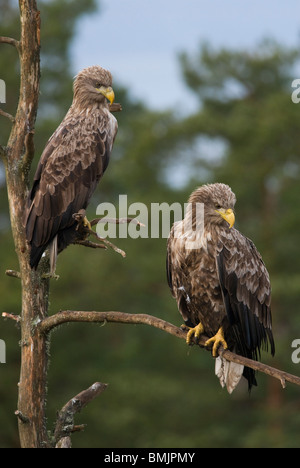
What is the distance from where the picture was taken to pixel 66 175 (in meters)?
6.89

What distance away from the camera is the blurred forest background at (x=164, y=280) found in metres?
20.1

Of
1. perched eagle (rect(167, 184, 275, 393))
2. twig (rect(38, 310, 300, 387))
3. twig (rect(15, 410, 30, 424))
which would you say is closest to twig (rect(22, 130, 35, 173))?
twig (rect(38, 310, 300, 387))

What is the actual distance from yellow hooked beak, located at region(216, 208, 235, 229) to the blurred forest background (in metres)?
13.0

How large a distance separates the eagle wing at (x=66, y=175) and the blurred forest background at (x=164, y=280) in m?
12.4

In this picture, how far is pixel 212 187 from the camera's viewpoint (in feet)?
21.4

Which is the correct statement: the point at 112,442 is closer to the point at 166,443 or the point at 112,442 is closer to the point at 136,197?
the point at 166,443

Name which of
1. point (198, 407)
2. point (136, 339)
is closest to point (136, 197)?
point (136, 339)

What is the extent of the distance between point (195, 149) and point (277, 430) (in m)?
7.67

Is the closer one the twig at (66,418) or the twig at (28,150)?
the twig at (28,150)

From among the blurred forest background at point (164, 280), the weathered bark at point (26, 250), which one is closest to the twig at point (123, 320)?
the weathered bark at point (26, 250)

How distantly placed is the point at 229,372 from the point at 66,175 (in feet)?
6.94

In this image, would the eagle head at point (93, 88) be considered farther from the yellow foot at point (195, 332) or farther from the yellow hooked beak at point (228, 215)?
the yellow foot at point (195, 332)
